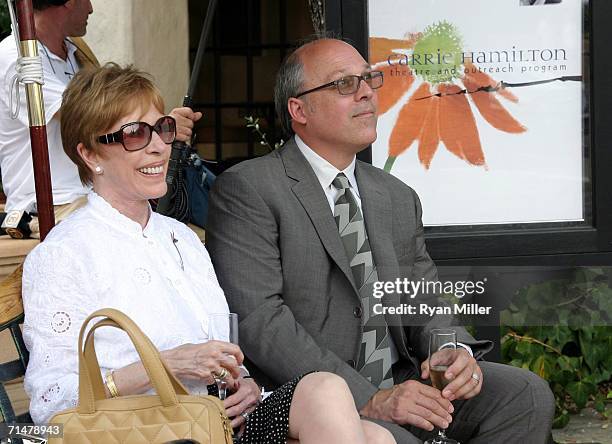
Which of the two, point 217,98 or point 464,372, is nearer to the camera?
point 464,372

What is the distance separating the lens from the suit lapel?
136 inches

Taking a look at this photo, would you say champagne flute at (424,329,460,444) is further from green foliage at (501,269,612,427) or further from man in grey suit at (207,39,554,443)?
green foliage at (501,269,612,427)

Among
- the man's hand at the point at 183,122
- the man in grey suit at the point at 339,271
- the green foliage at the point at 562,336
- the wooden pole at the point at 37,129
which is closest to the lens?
the wooden pole at the point at 37,129

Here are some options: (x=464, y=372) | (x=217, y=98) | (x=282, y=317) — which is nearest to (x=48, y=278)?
(x=282, y=317)

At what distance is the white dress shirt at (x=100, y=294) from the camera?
2.65m

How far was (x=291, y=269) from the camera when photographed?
3428mm

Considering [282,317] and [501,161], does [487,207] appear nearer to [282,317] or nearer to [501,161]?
[501,161]

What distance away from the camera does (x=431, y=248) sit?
15.2 feet

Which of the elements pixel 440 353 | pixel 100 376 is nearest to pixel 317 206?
pixel 440 353

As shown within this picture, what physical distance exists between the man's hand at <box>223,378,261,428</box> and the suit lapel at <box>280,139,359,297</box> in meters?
0.60

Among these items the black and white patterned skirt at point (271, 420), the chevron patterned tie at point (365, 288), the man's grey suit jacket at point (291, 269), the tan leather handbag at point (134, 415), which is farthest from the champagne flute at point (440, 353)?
the tan leather handbag at point (134, 415)

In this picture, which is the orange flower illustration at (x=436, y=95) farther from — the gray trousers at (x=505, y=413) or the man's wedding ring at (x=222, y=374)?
the man's wedding ring at (x=222, y=374)

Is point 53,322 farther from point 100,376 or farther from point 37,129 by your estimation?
point 37,129

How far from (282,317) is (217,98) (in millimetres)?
5244
